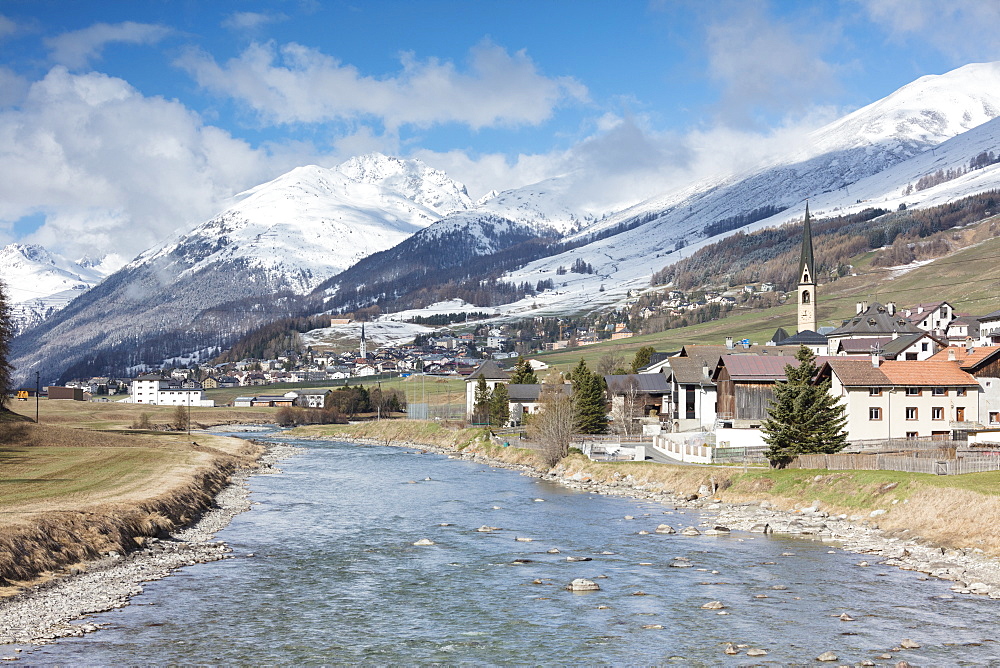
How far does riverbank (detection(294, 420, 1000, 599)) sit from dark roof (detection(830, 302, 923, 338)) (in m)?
76.5

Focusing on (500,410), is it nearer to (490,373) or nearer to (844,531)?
(490,373)

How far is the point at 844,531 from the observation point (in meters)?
52.7

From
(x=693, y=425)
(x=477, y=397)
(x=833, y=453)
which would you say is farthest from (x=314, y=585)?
(x=477, y=397)

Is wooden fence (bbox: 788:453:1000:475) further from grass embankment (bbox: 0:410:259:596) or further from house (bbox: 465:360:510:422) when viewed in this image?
house (bbox: 465:360:510:422)

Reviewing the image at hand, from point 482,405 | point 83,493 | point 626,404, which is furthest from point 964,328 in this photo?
point 83,493

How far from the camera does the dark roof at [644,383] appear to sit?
12412 cm

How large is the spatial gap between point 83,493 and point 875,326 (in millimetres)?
124707

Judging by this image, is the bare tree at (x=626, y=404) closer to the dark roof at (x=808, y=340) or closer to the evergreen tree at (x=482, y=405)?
the evergreen tree at (x=482, y=405)

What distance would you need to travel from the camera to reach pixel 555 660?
30344 millimetres

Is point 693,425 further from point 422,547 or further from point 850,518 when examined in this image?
point 422,547

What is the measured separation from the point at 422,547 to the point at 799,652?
24.8 m

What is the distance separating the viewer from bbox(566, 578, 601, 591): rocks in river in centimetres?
3991

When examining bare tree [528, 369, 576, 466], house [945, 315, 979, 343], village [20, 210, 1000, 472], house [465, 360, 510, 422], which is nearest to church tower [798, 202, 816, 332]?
house [945, 315, 979, 343]

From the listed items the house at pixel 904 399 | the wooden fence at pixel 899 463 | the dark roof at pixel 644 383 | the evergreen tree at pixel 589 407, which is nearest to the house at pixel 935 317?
the dark roof at pixel 644 383
